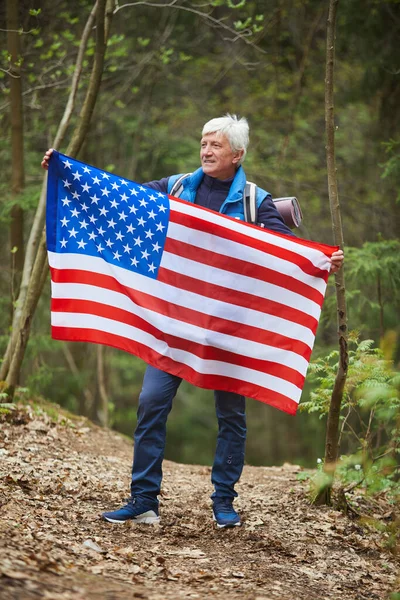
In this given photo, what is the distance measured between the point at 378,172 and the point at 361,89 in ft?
9.19

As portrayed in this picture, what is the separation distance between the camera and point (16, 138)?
8.84 m

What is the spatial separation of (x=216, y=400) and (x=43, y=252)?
296 centimetres

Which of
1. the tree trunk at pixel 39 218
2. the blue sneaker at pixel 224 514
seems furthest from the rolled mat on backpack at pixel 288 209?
the tree trunk at pixel 39 218

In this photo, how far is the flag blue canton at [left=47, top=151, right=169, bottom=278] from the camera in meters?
5.35

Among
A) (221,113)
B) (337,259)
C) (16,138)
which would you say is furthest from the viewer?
(221,113)

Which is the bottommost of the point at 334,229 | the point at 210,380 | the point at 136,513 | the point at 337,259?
the point at 136,513

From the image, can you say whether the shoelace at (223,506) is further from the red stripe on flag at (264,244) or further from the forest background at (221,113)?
the forest background at (221,113)

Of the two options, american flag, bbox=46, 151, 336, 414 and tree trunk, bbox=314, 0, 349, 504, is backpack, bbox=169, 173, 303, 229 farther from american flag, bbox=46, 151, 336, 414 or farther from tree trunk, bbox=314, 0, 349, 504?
tree trunk, bbox=314, 0, 349, 504

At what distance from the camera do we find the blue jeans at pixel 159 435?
16.5 feet

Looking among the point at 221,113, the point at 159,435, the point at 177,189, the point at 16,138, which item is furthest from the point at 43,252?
the point at 221,113

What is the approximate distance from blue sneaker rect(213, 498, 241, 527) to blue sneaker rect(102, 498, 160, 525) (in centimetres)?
45

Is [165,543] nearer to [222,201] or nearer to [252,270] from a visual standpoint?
[252,270]

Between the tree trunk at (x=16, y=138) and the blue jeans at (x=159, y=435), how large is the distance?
3696mm

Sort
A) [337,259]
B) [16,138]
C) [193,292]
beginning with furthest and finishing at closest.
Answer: [16,138] < [193,292] < [337,259]
